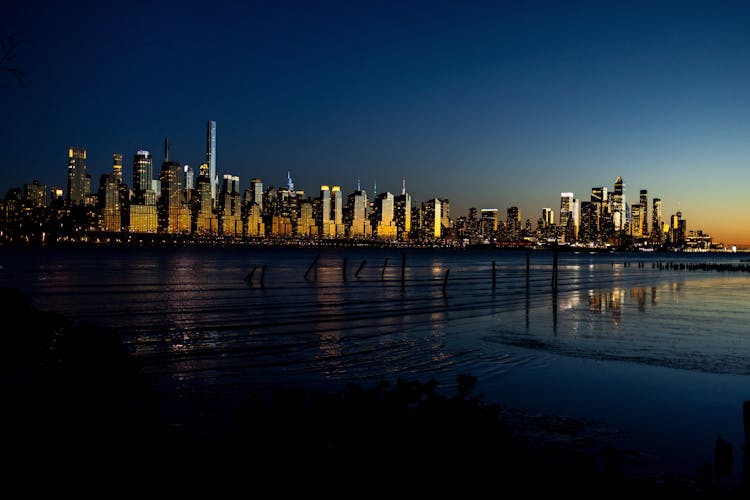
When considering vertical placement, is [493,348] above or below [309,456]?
below

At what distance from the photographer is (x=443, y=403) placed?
6.91 metres

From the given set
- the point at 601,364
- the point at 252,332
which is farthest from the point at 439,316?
the point at 601,364

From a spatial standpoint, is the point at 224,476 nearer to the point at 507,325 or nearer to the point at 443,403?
the point at 443,403

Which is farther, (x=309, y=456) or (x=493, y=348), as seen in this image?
(x=493, y=348)

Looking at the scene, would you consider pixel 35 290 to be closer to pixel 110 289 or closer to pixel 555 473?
pixel 110 289

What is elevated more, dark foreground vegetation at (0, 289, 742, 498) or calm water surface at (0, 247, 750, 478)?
dark foreground vegetation at (0, 289, 742, 498)

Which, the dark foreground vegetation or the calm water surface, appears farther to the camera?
the calm water surface

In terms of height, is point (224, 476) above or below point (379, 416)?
below

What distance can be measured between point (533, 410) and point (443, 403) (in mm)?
6133

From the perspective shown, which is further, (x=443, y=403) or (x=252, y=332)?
(x=252, y=332)

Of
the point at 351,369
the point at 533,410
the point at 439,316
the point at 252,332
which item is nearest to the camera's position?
the point at 533,410

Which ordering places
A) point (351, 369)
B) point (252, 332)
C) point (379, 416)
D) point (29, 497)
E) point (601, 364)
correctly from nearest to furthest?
point (29, 497)
point (379, 416)
point (351, 369)
point (601, 364)
point (252, 332)

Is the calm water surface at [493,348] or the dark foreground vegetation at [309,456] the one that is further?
the calm water surface at [493,348]

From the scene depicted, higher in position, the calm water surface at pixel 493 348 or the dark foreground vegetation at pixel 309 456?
the dark foreground vegetation at pixel 309 456
